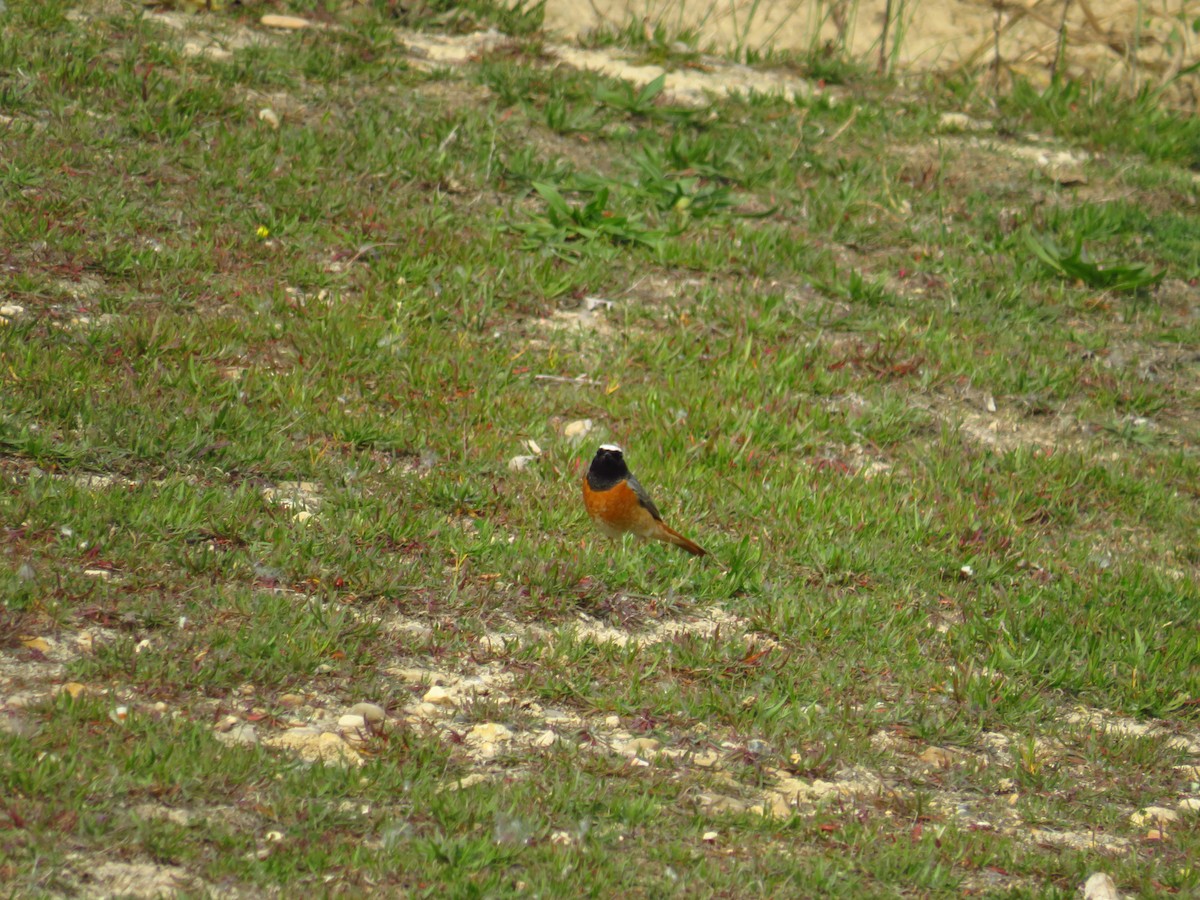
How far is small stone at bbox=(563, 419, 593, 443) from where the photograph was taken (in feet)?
22.2

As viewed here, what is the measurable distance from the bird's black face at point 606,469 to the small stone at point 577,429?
75 centimetres

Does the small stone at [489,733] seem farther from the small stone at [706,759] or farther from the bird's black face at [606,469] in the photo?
the bird's black face at [606,469]

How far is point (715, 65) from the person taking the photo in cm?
1118

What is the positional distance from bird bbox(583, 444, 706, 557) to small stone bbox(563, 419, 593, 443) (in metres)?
0.77

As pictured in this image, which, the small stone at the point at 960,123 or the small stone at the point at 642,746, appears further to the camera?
the small stone at the point at 960,123

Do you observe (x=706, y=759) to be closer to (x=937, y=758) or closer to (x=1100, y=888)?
(x=937, y=758)

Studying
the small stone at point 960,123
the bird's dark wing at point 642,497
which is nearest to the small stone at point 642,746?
the bird's dark wing at point 642,497

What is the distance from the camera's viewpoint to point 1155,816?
4664 millimetres

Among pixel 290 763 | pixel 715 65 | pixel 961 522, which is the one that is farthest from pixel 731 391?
pixel 715 65

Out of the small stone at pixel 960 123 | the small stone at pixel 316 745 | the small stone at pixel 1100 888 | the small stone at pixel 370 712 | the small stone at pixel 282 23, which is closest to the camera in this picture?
the small stone at pixel 1100 888

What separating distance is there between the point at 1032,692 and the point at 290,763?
293cm

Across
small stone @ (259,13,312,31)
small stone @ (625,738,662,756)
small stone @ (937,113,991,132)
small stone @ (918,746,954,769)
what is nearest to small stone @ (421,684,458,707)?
small stone @ (625,738,662,756)

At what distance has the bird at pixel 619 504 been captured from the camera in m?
5.83

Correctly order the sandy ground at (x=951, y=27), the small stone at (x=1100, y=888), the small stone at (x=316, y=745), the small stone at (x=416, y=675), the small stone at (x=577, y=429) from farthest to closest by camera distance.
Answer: the sandy ground at (x=951, y=27) → the small stone at (x=577, y=429) → the small stone at (x=416, y=675) → the small stone at (x=316, y=745) → the small stone at (x=1100, y=888)
